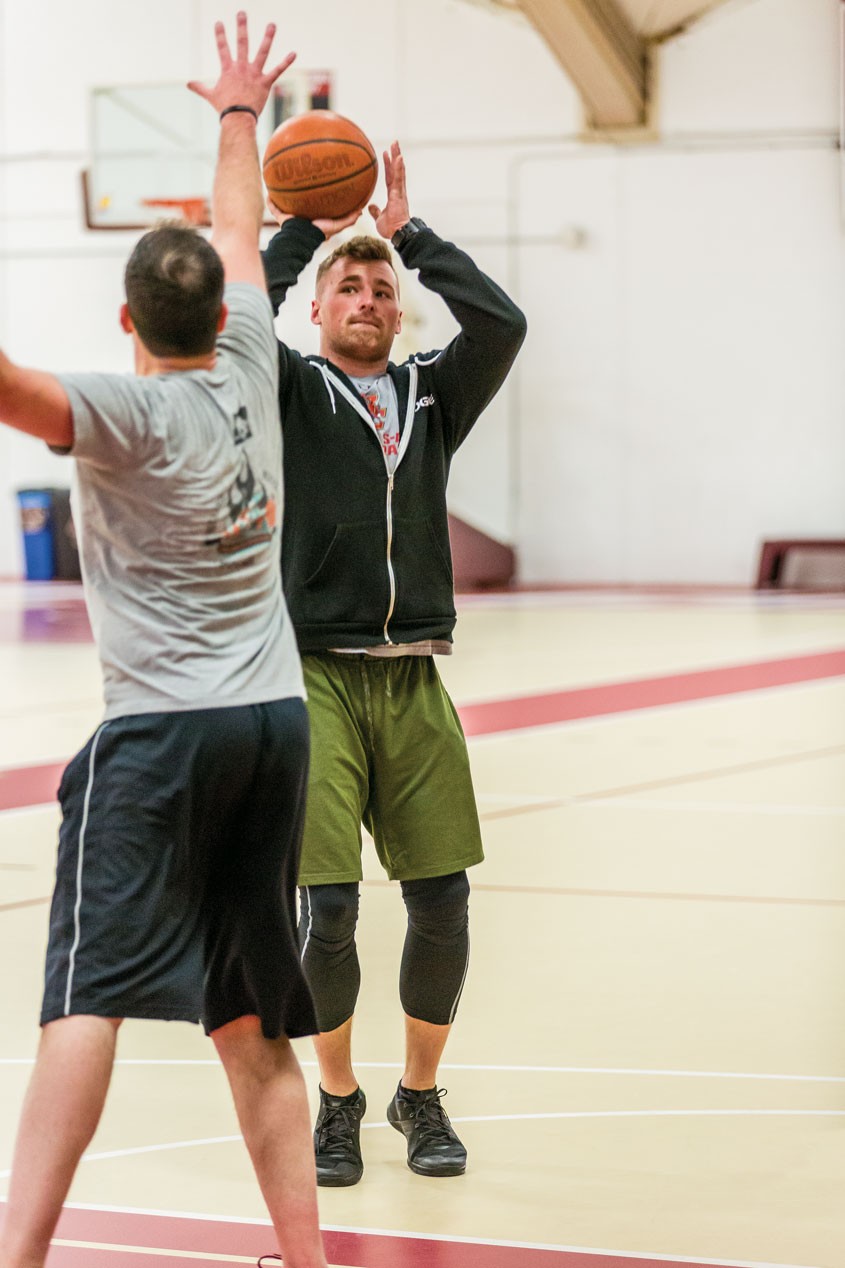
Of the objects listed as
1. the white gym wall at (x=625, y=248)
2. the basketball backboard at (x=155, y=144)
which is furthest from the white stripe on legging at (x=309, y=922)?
the white gym wall at (x=625, y=248)

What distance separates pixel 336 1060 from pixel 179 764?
1.08 m

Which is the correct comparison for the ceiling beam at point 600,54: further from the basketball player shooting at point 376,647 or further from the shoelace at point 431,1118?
the shoelace at point 431,1118

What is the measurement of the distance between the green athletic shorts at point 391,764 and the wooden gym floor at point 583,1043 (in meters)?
0.57

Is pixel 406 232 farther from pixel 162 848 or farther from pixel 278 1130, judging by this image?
pixel 278 1130

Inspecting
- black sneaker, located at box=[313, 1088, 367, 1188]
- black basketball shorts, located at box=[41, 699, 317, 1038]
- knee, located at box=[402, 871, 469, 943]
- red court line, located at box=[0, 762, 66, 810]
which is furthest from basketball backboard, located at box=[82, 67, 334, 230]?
black basketball shorts, located at box=[41, 699, 317, 1038]

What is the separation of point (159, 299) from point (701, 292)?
15.2 m

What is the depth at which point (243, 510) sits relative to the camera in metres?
2.32

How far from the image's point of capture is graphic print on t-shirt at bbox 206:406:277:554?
2.30 metres

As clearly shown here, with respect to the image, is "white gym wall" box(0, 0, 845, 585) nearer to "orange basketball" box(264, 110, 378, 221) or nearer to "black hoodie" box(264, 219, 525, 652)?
"orange basketball" box(264, 110, 378, 221)

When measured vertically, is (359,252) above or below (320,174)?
below

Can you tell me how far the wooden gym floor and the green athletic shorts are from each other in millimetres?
571

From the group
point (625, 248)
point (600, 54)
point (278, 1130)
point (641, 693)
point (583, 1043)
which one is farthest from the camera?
point (625, 248)

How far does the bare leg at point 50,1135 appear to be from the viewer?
2189mm

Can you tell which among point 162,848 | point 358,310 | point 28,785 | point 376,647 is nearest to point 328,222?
point 358,310
